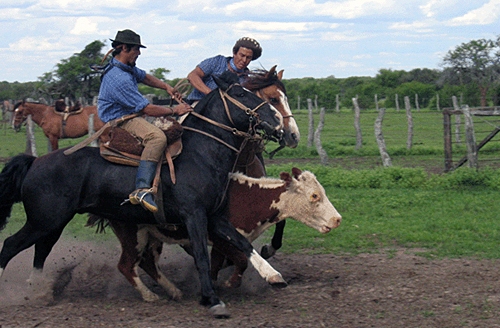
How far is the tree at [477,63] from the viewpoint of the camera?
41250mm

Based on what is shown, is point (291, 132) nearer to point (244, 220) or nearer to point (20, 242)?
point (244, 220)

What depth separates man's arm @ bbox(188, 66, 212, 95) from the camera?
A: 6712mm

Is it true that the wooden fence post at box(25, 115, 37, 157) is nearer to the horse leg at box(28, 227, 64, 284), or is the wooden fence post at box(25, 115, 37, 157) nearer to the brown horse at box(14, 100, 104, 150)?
the brown horse at box(14, 100, 104, 150)

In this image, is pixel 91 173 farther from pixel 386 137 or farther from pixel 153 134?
pixel 386 137

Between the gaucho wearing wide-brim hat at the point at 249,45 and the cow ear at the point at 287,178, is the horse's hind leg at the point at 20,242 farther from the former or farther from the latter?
the gaucho wearing wide-brim hat at the point at 249,45

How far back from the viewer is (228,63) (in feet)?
23.2

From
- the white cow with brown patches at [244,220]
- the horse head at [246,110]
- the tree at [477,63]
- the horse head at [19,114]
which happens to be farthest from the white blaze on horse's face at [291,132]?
the tree at [477,63]

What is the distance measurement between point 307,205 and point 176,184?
1.37 metres

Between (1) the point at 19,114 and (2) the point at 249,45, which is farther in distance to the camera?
(1) the point at 19,114

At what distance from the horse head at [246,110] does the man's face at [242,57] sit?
691mm

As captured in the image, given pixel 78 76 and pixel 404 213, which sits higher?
pixel 78 76

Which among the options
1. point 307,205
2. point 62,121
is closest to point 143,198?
point 307,205

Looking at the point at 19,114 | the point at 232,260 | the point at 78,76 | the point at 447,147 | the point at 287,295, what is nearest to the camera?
the point at 287,295

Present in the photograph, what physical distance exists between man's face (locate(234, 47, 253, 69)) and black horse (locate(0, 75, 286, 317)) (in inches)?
31.5
